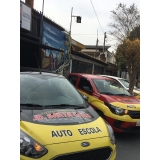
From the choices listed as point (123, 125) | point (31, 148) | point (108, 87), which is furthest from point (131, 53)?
point (31, 148)

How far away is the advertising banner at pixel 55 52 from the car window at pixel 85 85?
15.6 ft

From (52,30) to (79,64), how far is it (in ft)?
14.1

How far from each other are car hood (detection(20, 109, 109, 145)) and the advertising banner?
798cm

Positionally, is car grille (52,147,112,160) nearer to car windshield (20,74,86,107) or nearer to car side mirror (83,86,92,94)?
car windshield (20,74,86,107)

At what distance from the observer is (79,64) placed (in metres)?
15.3

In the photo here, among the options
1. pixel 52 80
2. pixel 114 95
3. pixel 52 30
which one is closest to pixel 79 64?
pixel 52 30

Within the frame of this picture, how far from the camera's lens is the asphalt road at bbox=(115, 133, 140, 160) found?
4.27 m

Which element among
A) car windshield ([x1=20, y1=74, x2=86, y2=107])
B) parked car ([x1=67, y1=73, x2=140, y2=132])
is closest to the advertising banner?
parked car ([x1=67, y1=73, x2=140, y2=132])

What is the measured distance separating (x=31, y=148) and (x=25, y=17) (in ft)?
24.1

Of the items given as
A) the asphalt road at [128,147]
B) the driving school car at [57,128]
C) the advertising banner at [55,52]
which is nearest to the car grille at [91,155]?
Answer: the driving school car at [57,128]

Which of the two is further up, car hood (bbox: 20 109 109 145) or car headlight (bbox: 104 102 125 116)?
car hood (bbox: 20 109 109 145)

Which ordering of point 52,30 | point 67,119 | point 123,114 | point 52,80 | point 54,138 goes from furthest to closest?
point 52,30 → point 123,114 → point 52,80 → point 67,119 → point 54,138

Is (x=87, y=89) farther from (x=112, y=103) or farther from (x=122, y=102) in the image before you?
(x=122, y=102)
